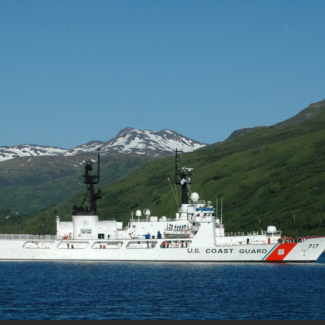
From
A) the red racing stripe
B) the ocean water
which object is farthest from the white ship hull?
the ocean water

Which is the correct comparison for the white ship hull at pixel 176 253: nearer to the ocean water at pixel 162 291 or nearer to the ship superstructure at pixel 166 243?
the ship superstructure at pixel 166 243

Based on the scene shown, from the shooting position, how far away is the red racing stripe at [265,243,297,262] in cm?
8906

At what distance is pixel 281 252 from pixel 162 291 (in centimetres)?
3233

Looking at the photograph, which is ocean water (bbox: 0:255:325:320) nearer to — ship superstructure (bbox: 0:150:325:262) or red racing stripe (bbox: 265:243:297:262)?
red racing stripe (bbox: 265:243:297:262)

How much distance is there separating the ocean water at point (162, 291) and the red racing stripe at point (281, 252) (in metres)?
3.21

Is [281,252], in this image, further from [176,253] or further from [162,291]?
[162,291]

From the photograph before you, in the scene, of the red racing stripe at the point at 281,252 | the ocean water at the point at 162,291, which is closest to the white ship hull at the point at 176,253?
the red racing stripe at the point at 281,252

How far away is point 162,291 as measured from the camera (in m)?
60.8

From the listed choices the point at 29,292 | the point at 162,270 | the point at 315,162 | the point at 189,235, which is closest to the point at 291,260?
the point at 189,235

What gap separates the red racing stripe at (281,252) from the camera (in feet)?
292

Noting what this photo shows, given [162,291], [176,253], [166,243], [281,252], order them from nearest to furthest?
[162,291] < [281,252] < [176,253] < [166,243]

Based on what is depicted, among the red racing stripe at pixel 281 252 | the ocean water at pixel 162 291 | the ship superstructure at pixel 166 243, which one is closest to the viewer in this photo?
the ocean water at pixel 162 291

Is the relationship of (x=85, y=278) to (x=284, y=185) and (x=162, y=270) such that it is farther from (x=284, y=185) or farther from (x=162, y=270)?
(x=284, y=185)

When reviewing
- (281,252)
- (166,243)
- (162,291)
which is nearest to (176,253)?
(166,243)
